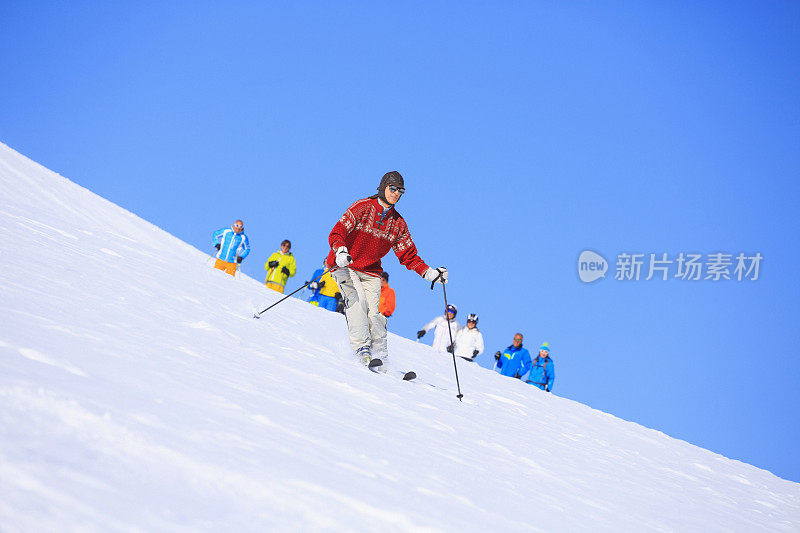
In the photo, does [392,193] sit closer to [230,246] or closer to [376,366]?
[376,366]

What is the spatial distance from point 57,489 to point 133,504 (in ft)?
0.64

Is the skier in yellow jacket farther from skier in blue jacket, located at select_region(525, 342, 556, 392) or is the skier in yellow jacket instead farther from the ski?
the ski

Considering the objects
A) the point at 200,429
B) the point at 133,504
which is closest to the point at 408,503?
the point at 200,429

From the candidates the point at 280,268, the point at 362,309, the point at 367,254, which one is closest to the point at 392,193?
the point at 367,254

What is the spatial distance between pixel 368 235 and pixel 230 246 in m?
7.50

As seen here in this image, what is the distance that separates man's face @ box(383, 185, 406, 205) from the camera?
5.70 meters

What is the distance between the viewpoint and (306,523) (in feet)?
5.94

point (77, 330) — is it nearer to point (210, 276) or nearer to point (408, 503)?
point (408, 503)

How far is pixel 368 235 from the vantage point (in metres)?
5.82

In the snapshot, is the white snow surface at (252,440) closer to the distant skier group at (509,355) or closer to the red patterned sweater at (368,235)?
the red patterned sweater at (368,235)

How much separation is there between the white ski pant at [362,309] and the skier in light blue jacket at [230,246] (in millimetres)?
7261

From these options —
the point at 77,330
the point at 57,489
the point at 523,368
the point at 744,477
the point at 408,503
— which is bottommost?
the point at 57,489

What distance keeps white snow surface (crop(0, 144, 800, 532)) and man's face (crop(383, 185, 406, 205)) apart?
5.33 feet

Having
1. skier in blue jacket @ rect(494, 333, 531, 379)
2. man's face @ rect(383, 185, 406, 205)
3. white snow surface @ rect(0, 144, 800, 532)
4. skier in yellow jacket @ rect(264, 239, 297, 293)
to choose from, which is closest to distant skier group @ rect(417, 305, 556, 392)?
skier in blue jacket @ rect(494, 333, 531, 379)
